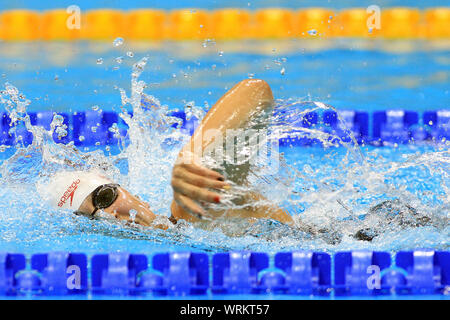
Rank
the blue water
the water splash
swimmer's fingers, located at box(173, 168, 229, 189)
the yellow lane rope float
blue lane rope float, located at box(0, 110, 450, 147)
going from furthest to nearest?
the yellow lane rope float
the blue water
blue lane rope float, located at box(0, 110, 450, 147)
the water splash
swimmer's fingers, located at box(173, 168, 229, 189)

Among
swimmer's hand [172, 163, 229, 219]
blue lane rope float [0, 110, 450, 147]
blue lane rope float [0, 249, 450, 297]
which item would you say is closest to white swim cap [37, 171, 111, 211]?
blue lane rope float [0, 249, 450, 297]

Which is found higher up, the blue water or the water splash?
the blue water

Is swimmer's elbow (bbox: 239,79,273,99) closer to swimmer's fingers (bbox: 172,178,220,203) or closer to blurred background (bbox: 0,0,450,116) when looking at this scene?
swimmer's fingers (bbox: 172,178,220,203)

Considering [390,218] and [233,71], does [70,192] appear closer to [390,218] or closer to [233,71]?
[390,218]

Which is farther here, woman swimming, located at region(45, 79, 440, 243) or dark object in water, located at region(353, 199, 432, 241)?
dark object in water, located at region(353, 199, 432, 241)

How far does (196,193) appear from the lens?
2021 mm

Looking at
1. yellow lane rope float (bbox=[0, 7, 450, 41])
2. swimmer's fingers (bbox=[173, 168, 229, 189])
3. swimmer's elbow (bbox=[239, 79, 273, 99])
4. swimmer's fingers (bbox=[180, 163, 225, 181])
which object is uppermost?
yellow lane rope float (bbox=[0, 7, 450, 41])

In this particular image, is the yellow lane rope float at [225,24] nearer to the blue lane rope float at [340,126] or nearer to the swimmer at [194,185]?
the blue lane rope float at [340,126]

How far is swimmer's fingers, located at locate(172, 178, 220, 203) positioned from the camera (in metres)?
2.01

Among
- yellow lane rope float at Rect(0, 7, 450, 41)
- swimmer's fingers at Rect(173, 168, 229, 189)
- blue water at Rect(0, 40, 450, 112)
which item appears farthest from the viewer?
yellow lane rope float at Rect(0, 7, 450, 41)
